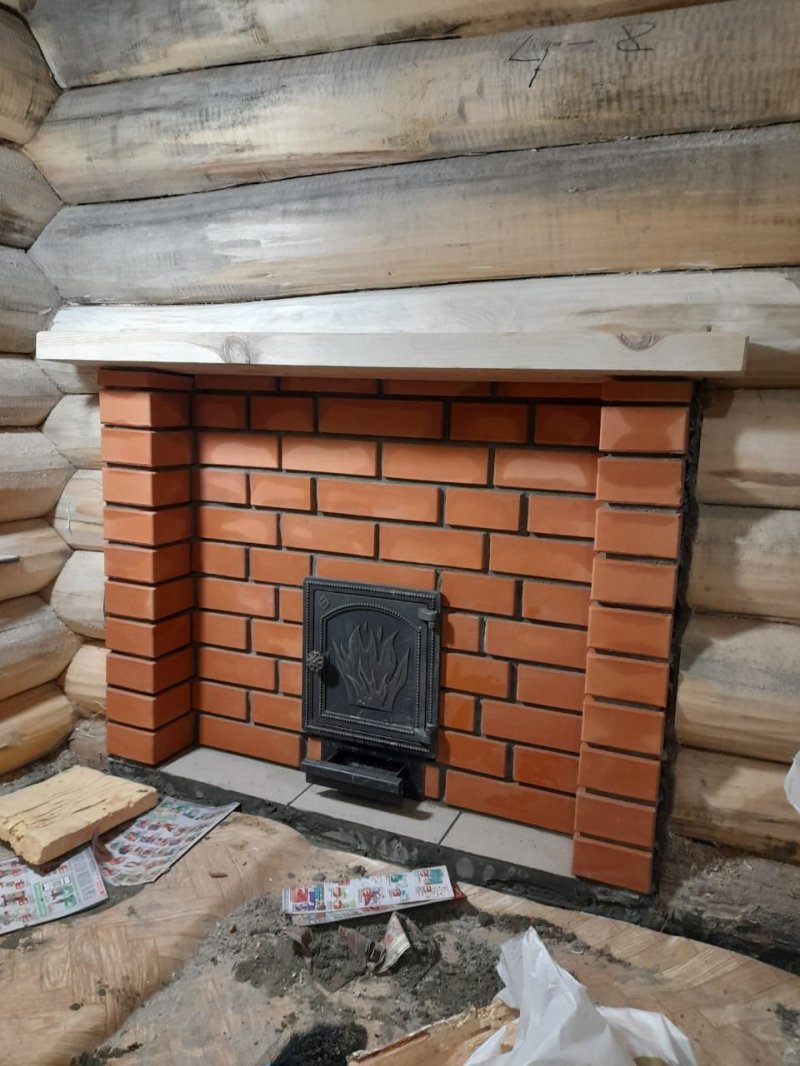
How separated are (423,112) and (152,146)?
79 cm

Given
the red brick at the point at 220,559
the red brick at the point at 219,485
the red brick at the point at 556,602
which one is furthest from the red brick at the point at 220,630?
the red brick at the point at 556,602

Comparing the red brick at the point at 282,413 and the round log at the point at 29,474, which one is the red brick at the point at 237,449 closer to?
the red brick at the point at 282,413

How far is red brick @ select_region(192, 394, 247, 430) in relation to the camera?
229 centimetres

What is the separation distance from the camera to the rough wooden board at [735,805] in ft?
5.71

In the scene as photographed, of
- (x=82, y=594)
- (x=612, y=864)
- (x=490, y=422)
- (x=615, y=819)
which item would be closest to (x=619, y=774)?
(x=615, y=819)

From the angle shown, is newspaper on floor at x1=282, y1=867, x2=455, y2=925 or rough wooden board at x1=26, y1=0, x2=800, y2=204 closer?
rough wooden board at x1=26, y1=0, x2=800, y2=204

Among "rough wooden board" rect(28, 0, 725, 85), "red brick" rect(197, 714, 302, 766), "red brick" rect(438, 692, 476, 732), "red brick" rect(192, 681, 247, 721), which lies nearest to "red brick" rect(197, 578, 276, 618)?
"red brick" rect(192, 681, 247, 721)

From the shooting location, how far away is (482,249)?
1795mm

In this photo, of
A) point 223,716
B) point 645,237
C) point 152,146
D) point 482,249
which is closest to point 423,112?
point 482,249

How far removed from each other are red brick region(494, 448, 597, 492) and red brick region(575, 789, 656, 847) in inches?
29.2

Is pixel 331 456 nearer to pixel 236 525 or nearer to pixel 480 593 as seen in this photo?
pixel 236 525

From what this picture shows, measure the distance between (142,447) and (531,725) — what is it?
1.34 metres

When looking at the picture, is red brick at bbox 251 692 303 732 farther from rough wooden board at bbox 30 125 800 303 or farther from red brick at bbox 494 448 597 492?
rough wooden board at bbox 30 125 800 303

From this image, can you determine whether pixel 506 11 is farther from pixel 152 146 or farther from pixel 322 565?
pixel 322 565
